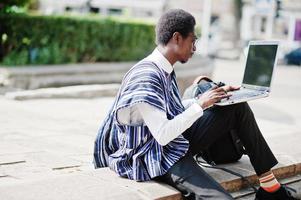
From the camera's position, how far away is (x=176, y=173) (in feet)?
11.0

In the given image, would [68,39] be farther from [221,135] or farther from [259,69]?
[221,135]

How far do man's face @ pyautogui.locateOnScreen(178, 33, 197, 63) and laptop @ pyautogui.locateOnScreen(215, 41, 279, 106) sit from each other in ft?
1.41

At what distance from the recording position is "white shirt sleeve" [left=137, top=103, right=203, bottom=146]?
3201 millimetres

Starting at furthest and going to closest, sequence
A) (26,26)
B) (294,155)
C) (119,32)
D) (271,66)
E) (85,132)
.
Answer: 1. (119,32)
2. (26,26)
3. (85,132)
4. (294,155)
5. (271,66)

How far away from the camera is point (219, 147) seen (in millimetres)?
4020

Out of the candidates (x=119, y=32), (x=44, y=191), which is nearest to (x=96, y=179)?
(x=44, y=191)

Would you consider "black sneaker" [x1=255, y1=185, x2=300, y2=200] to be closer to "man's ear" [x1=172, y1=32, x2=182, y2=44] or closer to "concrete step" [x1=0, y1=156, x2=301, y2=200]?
"concrete step" [x1=0, y1=156, x2=301, y2=200]

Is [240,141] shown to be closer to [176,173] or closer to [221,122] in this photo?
[221,122]

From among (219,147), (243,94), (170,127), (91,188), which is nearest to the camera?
(170,127)

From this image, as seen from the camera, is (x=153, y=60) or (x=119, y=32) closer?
(x=153, y=60)

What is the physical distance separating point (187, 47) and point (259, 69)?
2.40ft

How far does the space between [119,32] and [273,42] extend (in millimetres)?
9546

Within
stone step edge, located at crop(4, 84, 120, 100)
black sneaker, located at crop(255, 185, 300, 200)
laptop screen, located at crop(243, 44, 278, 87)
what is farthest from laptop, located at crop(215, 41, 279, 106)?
stone step edge, located at crop(4, 84, 120, 100)

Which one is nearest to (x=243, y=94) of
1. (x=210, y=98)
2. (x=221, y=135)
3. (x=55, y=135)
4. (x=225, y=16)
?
(x=221, y=135)
